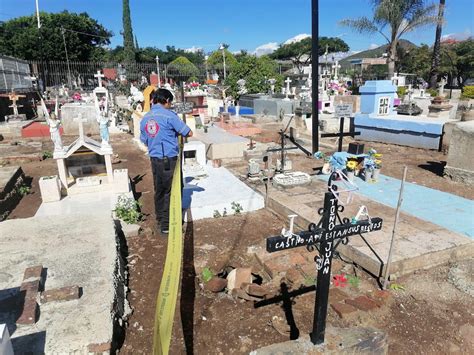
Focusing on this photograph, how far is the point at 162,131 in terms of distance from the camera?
15.4 ft

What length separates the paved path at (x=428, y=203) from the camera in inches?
199

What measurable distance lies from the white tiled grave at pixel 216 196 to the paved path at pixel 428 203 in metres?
1.96

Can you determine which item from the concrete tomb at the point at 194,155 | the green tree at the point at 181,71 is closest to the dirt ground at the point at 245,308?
the concrete tomb at the point at 194,155

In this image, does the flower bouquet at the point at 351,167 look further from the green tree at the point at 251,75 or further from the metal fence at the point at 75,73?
the green tree at the point at 251,75

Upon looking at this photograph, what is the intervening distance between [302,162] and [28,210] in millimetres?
6335

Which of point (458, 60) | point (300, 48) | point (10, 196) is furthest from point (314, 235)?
point (300, 48)

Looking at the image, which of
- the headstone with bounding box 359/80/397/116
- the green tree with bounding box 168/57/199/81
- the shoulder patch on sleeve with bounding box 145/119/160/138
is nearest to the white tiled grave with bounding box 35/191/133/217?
the shoulder patch on sleeve with bounding box 145/119/160/138

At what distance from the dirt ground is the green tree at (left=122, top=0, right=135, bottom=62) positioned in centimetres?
3887

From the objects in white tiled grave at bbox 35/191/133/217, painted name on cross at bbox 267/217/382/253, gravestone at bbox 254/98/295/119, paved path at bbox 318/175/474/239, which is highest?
gravestone at bbox 254/98/295/119

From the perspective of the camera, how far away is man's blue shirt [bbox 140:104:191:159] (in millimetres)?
4652

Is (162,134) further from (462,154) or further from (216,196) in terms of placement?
(462,154)

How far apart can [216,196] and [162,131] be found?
1.89 m

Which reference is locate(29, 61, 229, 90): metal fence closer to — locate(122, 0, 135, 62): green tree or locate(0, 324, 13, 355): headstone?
locate(122, 0, 135, 62): green tree

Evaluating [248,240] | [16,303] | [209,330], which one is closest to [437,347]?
[209,330]
